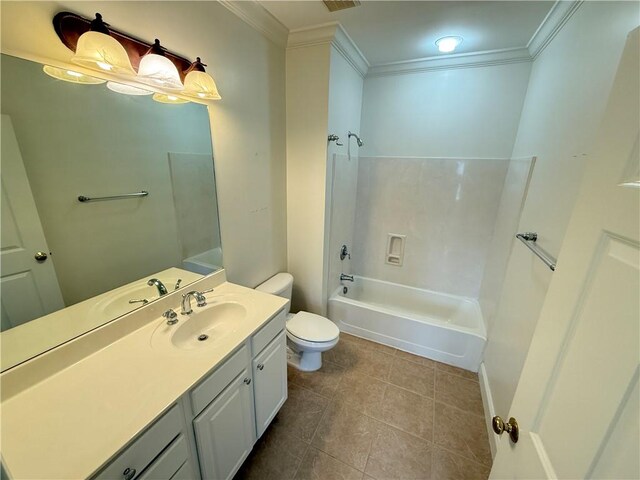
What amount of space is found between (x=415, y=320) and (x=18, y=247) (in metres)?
2.40

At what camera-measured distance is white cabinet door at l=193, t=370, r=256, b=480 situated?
104cm

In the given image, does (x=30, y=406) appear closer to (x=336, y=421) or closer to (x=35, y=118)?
(x=35, y=118)

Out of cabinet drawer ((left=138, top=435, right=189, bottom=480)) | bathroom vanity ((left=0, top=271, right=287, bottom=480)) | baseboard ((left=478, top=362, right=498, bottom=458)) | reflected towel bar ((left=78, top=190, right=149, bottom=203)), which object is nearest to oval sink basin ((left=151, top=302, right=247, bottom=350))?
bathroom vanity ((left=0, top=271, right=287, bottom=480))

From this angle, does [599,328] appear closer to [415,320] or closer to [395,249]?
[415,320]

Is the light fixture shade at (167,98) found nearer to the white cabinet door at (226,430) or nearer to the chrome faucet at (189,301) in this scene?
the chrome faucet at (189,301)

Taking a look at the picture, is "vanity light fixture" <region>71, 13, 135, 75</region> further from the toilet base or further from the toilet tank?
the toilet base

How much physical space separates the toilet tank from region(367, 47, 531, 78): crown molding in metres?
2.08

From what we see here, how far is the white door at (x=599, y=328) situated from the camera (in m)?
0.43

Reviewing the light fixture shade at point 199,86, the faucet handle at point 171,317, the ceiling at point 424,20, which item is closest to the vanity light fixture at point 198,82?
the light fixture shade at point 199,86

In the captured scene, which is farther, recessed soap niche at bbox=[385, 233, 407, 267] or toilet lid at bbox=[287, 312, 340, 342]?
recessed soap niche at bbox=[385, 233, 407, 267]

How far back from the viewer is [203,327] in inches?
55.0

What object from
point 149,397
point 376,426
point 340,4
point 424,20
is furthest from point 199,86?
point 376,426

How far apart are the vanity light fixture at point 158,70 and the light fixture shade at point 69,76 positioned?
0.53 ft

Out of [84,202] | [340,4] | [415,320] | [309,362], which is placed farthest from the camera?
[415,320]
